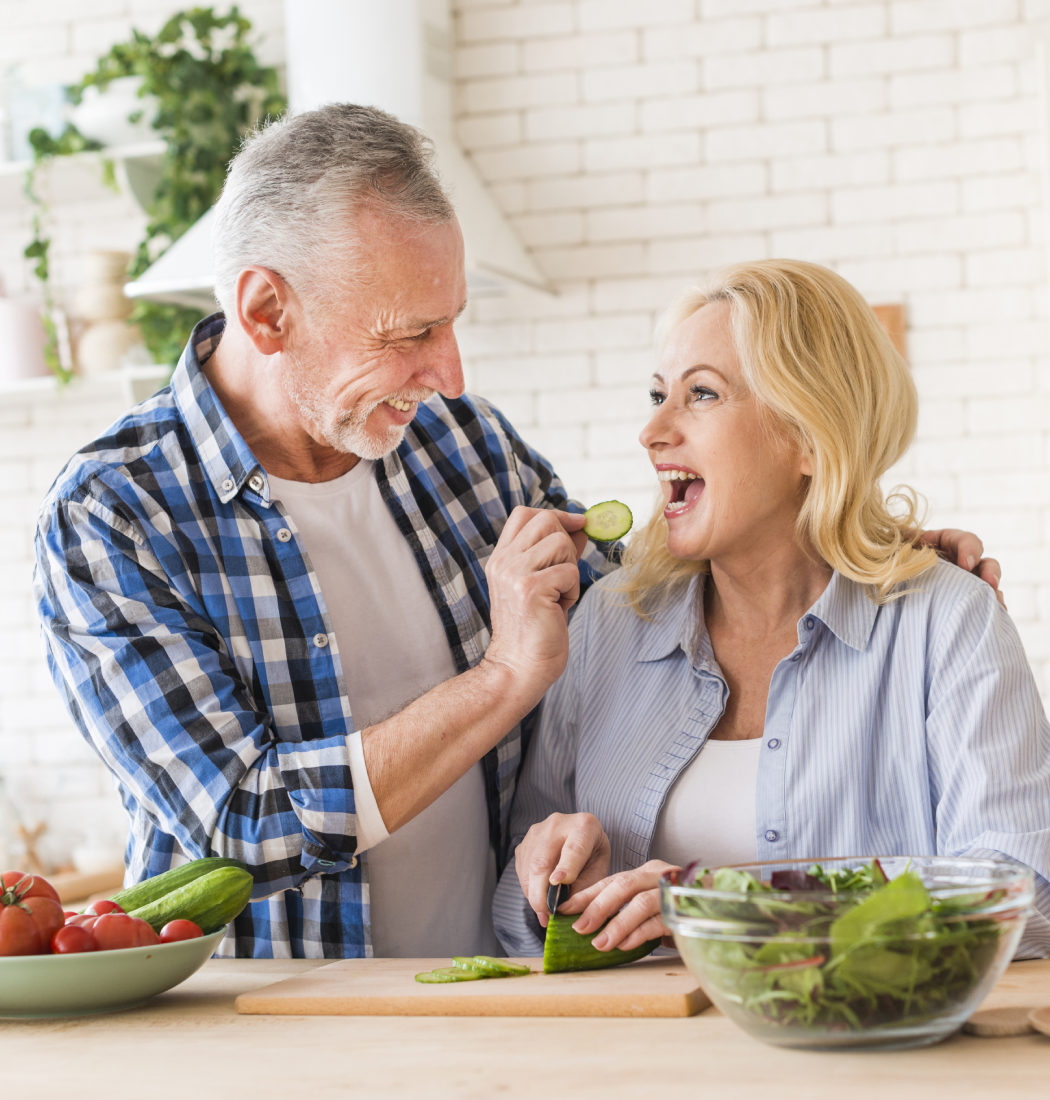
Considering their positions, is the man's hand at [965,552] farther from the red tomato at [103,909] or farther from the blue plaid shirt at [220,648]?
the red tomato at [103,909]

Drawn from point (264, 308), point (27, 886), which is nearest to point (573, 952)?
point (27, 886)

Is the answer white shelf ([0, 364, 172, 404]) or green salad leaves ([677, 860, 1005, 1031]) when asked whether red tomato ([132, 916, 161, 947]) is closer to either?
green salad leaves ([677, 860, 1005, 1031])

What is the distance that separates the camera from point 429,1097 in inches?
45.4

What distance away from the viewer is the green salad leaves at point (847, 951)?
108cm

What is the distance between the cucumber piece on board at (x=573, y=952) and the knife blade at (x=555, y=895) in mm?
68

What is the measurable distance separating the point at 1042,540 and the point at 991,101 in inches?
53.6

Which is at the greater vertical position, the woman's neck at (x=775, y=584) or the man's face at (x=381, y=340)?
the man's face at (x=381, y=340)

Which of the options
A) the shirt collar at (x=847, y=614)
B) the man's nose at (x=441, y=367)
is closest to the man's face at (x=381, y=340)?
the man's nose at (x=441, y=367)

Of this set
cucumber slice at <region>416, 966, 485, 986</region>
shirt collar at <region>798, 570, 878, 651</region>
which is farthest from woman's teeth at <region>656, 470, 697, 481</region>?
cucumber slice at <region>416, 966, 485, 986</region>

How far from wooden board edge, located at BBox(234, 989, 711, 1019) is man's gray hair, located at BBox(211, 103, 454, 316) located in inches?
41.3

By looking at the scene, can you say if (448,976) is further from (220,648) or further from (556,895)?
(220,648)

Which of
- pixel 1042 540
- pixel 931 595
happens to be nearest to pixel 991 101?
pixel 1042 540

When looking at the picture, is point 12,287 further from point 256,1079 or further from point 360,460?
point 256,1079

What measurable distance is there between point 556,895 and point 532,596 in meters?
0.43
